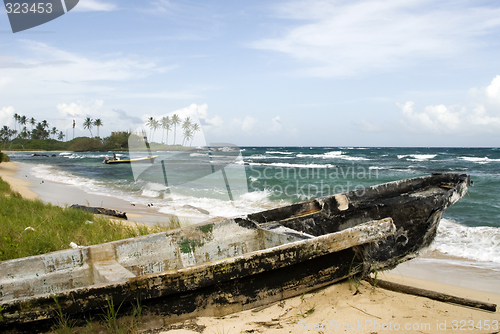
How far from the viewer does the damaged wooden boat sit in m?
2.87

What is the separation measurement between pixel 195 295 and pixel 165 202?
10.7 metres

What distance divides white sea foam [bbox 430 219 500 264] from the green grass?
5691mm

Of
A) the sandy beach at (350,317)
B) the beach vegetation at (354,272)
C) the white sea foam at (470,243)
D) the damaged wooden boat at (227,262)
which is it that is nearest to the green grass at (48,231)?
the damaged wooden boat at (227,262)

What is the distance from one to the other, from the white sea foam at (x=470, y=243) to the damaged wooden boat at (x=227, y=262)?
146cm

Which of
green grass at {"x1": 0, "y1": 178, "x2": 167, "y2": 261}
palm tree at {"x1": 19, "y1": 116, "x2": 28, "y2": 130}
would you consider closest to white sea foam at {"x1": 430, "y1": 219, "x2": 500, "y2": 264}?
green grass at {"x1": 0, "y1": 178, "x2": 167, "y2": 261}

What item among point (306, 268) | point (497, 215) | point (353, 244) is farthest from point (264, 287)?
point (497, 215)

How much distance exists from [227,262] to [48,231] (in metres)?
3.83

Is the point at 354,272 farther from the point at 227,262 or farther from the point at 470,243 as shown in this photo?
the point at 470,243

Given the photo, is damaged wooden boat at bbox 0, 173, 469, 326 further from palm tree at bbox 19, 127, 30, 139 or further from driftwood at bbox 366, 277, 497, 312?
palm tree at bbox 19, 127, 30, 139

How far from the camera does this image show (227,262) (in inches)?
125

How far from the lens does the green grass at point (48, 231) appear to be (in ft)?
15.0

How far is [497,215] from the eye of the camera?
9.79m

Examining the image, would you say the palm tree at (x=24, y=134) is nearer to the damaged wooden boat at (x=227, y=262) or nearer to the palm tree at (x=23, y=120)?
the palm tree at (x=23, y=120)

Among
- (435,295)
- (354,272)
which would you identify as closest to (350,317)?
(354,272)
